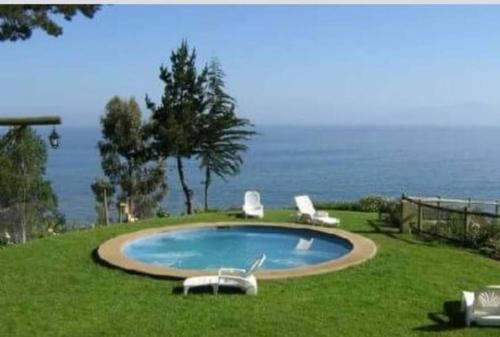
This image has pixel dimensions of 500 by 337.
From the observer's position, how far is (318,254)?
16.3 m

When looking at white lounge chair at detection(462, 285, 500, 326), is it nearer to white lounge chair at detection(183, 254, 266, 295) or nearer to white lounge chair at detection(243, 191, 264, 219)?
white lounge chair at detection(183, 254, 266, 295)

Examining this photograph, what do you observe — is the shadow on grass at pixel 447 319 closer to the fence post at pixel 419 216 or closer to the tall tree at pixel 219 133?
the fence post at pixel 419 216

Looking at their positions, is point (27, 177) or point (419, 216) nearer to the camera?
point (419, 216)

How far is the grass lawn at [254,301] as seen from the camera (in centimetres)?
954

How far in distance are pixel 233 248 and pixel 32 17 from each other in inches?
316

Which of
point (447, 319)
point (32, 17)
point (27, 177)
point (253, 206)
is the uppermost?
point (32, 17)

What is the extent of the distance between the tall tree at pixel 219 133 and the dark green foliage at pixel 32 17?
1571 centimetres

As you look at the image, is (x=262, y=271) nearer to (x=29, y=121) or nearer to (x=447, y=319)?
(x=447, y=319)

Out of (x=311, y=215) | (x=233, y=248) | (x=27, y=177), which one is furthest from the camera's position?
(x=27, y=177)

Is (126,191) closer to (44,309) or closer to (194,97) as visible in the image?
(194,97)

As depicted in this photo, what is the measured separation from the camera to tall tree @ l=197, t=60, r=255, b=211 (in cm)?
3011

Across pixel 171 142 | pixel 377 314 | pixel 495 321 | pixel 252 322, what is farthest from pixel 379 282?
pixel 171 142

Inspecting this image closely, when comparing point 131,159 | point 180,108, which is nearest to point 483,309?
point 180,108

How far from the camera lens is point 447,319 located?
10078 millimetres
